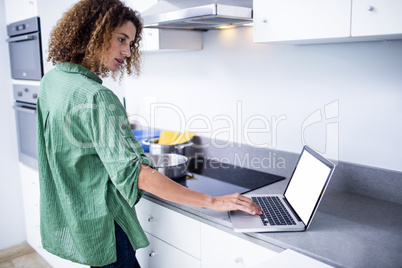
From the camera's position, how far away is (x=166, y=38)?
79.4 inches

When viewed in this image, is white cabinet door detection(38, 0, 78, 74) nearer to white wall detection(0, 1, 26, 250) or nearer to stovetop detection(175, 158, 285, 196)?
white wall detection(0, 1, 26, 250)

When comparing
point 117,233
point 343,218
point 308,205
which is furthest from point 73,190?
point 343,218

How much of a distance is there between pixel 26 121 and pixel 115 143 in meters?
1.71

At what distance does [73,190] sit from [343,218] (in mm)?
1008

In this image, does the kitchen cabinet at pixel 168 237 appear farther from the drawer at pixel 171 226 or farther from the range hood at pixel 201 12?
the range hood at pixel 201 12

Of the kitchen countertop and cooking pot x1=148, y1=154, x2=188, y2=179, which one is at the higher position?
cooking pot x1=148, y1=154, x2=188, y2=179

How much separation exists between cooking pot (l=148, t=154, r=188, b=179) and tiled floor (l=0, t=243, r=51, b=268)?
1.39 meters

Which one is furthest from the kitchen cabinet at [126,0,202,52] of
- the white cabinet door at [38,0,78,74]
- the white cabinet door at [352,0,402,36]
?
the white cabinet door at [352,0,402,36]

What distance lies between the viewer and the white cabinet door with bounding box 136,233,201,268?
1.58 m

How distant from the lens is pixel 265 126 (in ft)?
6.39

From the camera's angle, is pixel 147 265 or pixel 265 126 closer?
pixel 147 265

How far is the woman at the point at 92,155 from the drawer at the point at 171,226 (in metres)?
0.20

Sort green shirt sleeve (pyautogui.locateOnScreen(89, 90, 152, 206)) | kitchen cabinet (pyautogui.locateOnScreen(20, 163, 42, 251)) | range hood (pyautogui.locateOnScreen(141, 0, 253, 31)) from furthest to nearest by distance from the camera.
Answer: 1. kitchen cabinet (pyautogui.locateOnScreen(20, 163, 42, 251))
2. range hood (pyautogui.locateOnScreen(141, 0, 253, 31))
3. green shirt sleeve (pyautogui.locateOnScreen(89, 90, 152, 206))

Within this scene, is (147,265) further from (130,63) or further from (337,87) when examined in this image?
(337,87)
